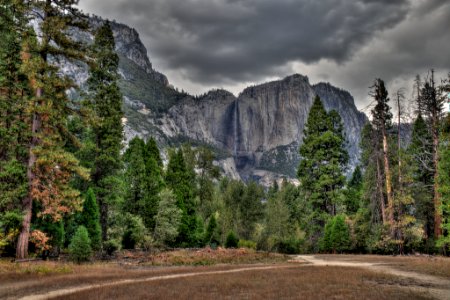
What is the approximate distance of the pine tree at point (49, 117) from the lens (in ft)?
61.7

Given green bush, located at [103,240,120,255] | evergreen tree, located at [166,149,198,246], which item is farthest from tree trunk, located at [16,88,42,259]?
evergreen tree, located at [166,149,198,246]

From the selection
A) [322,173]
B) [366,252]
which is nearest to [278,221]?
[322,173]

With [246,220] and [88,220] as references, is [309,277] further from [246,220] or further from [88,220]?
[246,220]

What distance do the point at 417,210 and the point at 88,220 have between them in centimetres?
3050

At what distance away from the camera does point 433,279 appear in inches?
553

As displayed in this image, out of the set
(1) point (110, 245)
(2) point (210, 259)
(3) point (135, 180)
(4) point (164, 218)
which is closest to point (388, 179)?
(2) point (210, 259)

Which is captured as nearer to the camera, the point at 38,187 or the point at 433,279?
the point at 433,279

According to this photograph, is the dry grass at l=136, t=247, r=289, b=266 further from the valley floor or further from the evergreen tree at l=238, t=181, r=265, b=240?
the evergreen tree at l=238, t=181, r=265, b=240

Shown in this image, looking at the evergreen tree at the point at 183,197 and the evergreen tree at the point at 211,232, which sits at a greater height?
the evergreen tree at the point at 183,197

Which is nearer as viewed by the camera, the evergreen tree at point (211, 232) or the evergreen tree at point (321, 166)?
the evergreen tree at point (321, 166)

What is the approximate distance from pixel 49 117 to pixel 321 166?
28.9 m

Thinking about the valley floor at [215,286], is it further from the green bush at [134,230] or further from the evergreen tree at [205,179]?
the evergreen tree at [205,179]

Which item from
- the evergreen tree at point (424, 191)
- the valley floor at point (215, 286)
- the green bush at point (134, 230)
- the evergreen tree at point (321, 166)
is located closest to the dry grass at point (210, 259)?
the green bush at point (134, 230)

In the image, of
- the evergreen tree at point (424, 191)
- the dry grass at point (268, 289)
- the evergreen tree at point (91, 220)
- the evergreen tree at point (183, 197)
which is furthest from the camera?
the evergreen tree at point (183, 197)
